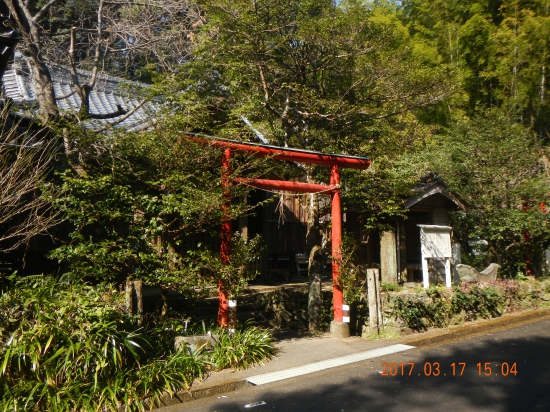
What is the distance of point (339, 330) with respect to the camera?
371 inches

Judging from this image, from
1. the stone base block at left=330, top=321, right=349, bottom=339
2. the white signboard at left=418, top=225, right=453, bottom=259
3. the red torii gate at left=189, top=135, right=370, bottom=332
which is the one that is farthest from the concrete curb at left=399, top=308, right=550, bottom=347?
the white signboard at left=418, top=225, right=453, bottom=259

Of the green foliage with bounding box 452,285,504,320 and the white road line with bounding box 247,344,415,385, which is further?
the green foliage with bounding box 452,285,504,320

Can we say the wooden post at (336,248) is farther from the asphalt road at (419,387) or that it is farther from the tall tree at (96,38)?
the tall tree at (96,38)

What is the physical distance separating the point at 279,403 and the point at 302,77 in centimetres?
829

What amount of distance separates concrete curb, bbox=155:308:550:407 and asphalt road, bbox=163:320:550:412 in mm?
133

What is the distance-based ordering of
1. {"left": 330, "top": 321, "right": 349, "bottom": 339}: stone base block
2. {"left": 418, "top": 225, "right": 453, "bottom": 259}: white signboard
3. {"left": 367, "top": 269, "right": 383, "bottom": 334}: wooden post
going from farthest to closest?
{"left": 418, "top": 225, "right": 453, "bottom": 259}: white signboard → {"left": 367, "top": 269, "right": 383, "bottom": 334}: wooden post → {"left": 330, "top": 321, "right": 349, "bottom": 339}: stone base block

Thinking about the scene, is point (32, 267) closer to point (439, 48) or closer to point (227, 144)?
point (227, 144)

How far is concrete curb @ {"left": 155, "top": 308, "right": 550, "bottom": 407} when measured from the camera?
621cm

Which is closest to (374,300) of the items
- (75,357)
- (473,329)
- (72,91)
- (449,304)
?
(449,304)

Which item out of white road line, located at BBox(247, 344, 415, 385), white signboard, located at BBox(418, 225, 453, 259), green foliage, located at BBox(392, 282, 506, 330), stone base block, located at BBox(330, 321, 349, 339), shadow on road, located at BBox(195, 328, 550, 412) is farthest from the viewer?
white signboard, located at BBox(418, 225, 453, 259)

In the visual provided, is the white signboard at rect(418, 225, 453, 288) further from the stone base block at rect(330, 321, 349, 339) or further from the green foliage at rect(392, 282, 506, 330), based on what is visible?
the stone base block at rect(330, 321, 349, 339)

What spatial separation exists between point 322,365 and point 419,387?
164 centimetres

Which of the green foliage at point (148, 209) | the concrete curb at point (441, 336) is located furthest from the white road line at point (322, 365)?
the green foliage at point (148, 209)

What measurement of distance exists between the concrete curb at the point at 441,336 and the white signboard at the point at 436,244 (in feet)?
5.76
